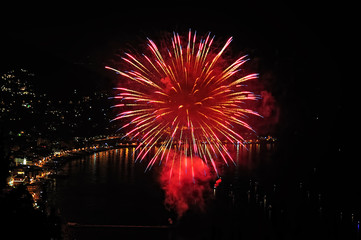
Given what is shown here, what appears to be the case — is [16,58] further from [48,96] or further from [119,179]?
[119,179]

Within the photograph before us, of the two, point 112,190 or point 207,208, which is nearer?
point 207,208

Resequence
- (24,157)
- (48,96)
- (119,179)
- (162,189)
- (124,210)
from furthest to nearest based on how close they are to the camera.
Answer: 1. (48,96)
2. (24,157)
3. (119,179)
4. (162,189)
5. (124,210)

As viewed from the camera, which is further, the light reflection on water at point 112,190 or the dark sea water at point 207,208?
the light reflection on water at point 112,190

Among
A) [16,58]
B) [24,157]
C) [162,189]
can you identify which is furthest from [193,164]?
[16,58]

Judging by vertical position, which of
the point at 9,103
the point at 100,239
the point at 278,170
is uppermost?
the point at 9,103

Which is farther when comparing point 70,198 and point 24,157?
point 24,157

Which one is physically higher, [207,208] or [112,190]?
[112,190]

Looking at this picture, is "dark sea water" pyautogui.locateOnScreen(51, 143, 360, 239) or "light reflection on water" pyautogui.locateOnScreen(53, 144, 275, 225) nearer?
"dark sea water" pyautogui.locateOnScreen(51, 143, 360, 239)

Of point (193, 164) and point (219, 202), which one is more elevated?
point (193, 164)
